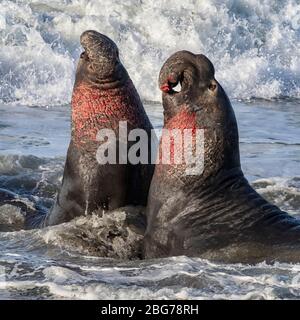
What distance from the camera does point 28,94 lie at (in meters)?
17.0

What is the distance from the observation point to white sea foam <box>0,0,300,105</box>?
1820cm

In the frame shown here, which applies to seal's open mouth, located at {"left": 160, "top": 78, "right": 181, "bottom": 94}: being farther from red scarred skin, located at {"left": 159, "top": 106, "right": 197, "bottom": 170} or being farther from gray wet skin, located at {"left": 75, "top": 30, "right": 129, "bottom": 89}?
gray wet skin, located at {"left": 75, "top": 30, "right": 129, "bottom": 89}

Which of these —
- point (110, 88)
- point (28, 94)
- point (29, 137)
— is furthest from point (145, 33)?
point (110, 88)

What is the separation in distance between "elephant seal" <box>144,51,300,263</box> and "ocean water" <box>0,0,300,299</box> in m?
0.19

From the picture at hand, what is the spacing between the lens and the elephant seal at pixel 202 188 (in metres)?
6.62

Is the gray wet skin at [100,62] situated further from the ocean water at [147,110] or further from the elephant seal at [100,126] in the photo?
the ocean water at [147,110]

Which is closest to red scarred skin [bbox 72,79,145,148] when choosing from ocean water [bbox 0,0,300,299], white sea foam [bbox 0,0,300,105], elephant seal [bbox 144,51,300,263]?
ocean water [bbox 0,0,300,299]

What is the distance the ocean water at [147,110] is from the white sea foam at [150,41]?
33 mm

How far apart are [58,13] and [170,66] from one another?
48.3 feet

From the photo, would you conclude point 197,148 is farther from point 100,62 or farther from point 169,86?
point 100,62

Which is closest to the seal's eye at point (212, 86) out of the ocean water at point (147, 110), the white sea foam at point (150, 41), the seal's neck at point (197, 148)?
the seal's neck at point (197, 148)

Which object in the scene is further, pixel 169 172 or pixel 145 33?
pixel 145 33

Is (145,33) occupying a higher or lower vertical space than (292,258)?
higher
